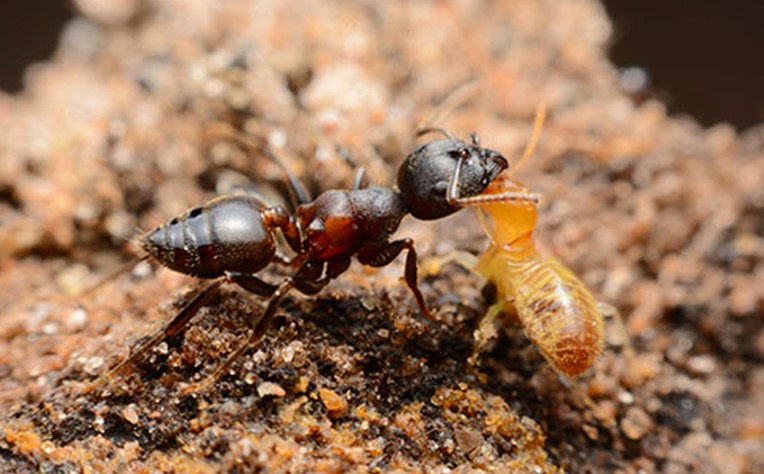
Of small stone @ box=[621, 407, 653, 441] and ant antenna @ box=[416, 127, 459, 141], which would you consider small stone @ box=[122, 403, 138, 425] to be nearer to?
ant antenna @ box=[416, 127, 459, 141]

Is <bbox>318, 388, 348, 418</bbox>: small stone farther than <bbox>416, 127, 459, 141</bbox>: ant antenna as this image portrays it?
No

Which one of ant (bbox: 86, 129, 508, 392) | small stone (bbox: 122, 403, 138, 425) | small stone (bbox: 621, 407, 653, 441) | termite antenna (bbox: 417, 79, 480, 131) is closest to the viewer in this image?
small stone (bbox: 122, 403, 138, 425)

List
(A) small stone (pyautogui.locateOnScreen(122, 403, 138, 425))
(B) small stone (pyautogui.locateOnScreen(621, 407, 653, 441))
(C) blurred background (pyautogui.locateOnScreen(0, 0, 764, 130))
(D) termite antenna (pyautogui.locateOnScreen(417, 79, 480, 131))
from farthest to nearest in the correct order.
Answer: (C) blurred background (pyautogui.locateOnScreen(0, 0, 764, 130)), (D) termite antenna (pyautogui.locateOnScreen(417, 79, 480, 131)), (B) small stone (pyautogui.locateOnScreen(621, 407, 653, 441)), (A) small stone (pyautogui.locateOnScreen(122, 403, 138, 425))

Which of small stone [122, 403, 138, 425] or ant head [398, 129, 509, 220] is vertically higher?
ant head [398, 129, 509, 220]

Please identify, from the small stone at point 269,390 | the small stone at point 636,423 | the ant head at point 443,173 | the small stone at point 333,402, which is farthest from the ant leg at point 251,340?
the small stone at point 636,423

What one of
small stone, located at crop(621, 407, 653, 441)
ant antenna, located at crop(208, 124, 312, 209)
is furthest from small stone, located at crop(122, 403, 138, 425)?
small stone, located at crop(621, 407, 653, 441)

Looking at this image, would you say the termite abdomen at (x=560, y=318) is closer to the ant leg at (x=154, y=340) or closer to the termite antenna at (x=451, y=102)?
the termite antenna at (x=451, y=102)

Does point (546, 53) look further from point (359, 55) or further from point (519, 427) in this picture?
point (519, 427)

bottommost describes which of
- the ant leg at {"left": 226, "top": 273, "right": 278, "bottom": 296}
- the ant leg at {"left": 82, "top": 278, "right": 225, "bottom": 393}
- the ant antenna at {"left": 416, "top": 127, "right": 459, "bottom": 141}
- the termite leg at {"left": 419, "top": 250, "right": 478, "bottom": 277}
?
the ant leg at {"left": 82, "top": 278, "right": 225, "bottom": 393}
